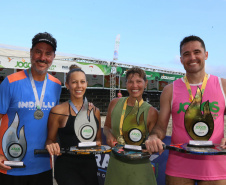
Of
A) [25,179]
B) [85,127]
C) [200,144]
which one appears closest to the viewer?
[200,144]

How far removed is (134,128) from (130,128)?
0.07 meters

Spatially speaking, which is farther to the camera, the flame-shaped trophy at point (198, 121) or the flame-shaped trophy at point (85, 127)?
the flame-shaped trophy at point (85, 127)

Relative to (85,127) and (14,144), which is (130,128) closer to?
(85,127)

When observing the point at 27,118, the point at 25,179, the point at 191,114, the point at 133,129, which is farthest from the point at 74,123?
the point at 191,114

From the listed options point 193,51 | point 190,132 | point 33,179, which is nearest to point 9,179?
point 33,179

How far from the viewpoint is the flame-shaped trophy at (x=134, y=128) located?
2.19 meters

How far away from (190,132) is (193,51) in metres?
0.79

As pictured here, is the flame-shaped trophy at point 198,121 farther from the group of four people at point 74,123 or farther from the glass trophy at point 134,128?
the glass trophy at point 134,128

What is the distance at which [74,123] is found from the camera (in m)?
2.14

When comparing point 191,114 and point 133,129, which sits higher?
point 191,114

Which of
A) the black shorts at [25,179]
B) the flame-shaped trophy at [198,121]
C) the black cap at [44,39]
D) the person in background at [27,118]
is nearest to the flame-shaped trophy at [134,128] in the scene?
the flame-shaped trophy at [198,121]

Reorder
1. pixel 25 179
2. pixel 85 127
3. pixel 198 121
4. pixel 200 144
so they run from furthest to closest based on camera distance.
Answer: pixel 25 179 → pixel 85 127 → pixel 198 121 → pixel 200 144

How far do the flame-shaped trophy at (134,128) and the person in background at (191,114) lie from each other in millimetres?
137

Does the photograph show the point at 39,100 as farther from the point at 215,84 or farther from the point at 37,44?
the point at 215,84
